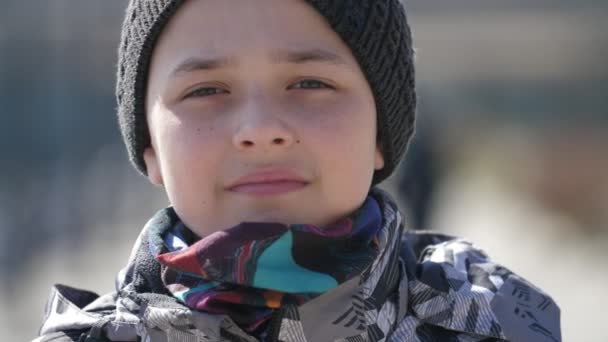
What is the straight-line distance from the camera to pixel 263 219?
180 cm

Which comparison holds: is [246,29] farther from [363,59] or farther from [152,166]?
[152,166]

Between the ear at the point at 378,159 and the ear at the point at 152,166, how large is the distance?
0.51 meters

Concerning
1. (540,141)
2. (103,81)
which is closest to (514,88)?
(540,141)

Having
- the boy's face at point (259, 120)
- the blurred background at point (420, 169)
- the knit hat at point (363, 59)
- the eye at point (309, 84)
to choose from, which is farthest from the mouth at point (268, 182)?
the blurred background at point (420, 169)

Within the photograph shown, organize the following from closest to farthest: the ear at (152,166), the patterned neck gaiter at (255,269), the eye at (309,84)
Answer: the patterned neck gaiter at (255,269)
the eye at (309,84)
the ear at (152,166)

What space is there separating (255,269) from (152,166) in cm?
50

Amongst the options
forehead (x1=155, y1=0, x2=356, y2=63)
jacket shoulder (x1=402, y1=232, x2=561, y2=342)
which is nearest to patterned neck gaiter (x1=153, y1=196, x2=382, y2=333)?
jacket shoulder (x1=402, y1=232, x2=561, y2=342)

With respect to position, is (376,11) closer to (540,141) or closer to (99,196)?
(99,196)

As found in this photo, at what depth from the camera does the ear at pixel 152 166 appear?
209cm

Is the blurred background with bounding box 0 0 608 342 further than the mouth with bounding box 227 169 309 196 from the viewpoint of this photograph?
Yes

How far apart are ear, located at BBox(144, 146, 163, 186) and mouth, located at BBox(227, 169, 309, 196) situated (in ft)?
1.15

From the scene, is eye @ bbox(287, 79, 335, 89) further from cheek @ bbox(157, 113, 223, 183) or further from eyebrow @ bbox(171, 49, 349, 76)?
cheek @ bbox(157, 113, 223, 183)

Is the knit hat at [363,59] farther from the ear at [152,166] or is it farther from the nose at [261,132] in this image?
the nose at [261,132]

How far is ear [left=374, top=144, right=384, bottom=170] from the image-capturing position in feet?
6.96
